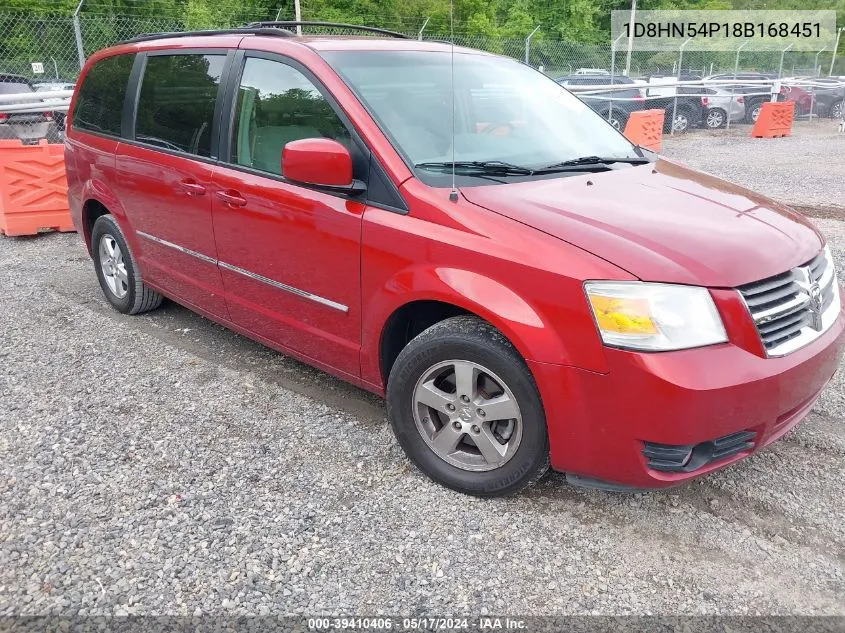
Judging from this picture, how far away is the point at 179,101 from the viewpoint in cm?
401

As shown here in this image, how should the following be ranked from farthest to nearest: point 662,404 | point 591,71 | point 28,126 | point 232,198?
point 591,71 < point 28,126 < point 232,198 < point 662,404

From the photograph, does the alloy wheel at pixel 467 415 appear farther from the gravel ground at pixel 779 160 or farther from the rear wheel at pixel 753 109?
the rear wheel at pixel 753 109

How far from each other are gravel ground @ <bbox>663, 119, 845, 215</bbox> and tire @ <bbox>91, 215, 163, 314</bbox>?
747 cm

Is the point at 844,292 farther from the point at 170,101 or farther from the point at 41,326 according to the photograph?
the point at 41,326

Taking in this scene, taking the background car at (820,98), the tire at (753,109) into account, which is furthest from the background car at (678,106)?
the background car at (820,98)

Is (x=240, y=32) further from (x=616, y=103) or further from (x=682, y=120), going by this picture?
(x=682, y=120)

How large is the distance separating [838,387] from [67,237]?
7.13 metres

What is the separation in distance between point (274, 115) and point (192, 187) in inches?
27.2

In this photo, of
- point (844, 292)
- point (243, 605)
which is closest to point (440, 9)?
point (844, 292)

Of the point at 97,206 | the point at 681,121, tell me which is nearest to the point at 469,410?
the point at 97,206

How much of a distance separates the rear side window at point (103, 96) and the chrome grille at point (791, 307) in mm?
3925

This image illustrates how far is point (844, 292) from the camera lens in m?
3.20

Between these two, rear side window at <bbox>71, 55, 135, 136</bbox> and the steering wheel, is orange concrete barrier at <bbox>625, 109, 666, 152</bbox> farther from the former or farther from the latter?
the steering wheel

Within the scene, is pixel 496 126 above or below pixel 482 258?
above
